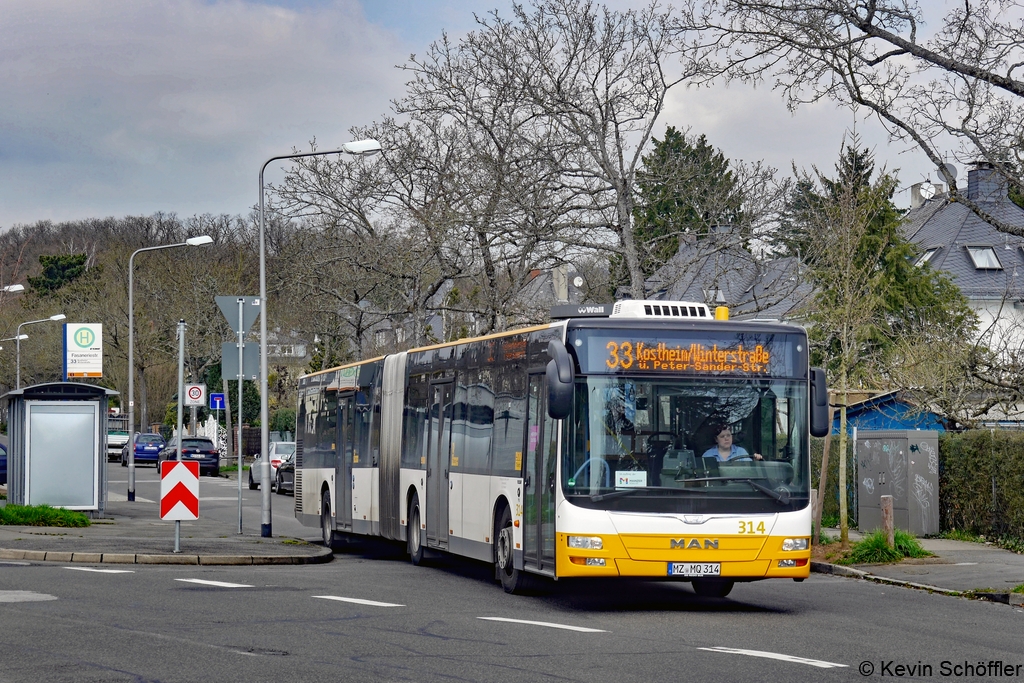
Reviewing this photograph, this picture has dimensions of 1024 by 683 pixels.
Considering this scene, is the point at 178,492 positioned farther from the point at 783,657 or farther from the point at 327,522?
the point at 783,657

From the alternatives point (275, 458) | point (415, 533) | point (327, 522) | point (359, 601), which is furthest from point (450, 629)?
point (275, 458)

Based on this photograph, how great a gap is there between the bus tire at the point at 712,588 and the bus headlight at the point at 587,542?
240cm

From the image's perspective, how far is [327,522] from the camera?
23.2 m

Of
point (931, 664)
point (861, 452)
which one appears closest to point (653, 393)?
point (931, 664)

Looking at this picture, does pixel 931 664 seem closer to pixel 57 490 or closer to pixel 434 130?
pixel 57 490

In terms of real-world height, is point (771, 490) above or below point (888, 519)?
above

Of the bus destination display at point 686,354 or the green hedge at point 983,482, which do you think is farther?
the green hedge at point 983,482

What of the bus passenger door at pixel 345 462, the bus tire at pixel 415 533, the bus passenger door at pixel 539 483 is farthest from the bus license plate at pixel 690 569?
the bus passenger door at pixel 345 462

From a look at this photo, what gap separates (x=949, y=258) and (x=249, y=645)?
182 feet

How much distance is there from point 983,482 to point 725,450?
33.2ft

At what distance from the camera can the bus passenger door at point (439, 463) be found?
57.1ft

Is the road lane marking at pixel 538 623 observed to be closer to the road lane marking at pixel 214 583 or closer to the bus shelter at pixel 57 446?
the road lane marking at pixel 214 583

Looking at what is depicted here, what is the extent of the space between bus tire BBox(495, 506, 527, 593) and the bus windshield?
1.85 meters

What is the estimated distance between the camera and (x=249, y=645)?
9.84 metres
